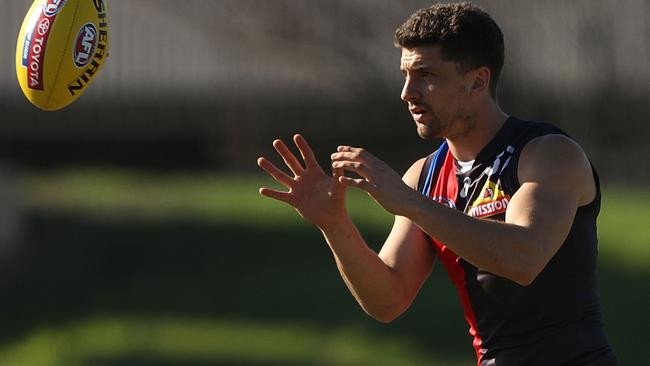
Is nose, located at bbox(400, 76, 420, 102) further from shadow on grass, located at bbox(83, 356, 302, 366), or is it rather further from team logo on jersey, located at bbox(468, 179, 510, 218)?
shadow on grass, located at bbox(83, 356, 302, 366)

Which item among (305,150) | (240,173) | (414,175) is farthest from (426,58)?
(240,173)

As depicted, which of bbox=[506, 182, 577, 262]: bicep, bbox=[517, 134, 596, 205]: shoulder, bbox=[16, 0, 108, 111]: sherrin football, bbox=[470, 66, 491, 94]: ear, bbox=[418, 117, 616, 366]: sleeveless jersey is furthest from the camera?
bbox=[16, 0, 108, 111]: sherrin football

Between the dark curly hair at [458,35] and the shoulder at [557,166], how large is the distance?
1.19 ft

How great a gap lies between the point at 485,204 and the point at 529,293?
0.36 m

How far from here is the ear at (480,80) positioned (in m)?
4.81

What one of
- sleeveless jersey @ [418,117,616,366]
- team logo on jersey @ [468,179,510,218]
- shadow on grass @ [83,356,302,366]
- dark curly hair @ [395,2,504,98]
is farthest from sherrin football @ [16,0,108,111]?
shadow on grass @ [83,356,302,366]

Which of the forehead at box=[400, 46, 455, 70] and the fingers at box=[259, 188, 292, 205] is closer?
the forehead at box=[400, 46, 455, 70]

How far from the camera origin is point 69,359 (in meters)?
9.88

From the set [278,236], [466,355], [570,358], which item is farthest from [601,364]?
[278,236]

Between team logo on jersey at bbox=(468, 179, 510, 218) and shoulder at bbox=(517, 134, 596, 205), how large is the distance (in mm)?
108

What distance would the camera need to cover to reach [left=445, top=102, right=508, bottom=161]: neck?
16.1ft

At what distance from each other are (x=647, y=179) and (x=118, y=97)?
310 inches

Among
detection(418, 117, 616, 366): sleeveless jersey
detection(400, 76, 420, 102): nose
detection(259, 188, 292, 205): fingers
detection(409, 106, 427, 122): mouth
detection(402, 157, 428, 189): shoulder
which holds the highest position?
detection(400, 76, 420, 102): nose

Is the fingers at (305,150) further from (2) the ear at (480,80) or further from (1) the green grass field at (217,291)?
(1) the green grass field at (217,291)
